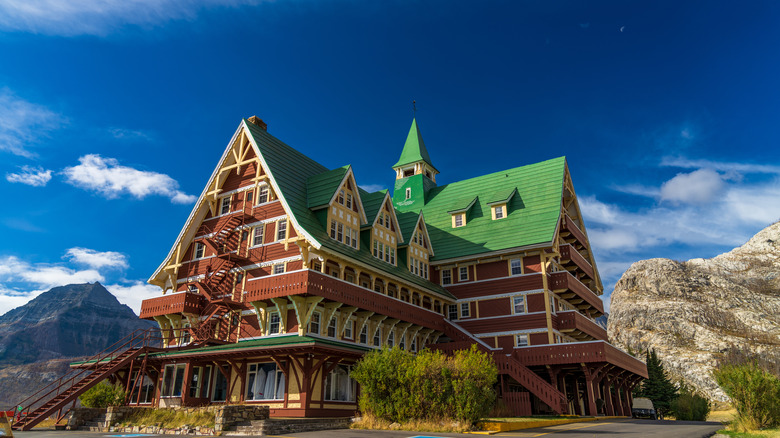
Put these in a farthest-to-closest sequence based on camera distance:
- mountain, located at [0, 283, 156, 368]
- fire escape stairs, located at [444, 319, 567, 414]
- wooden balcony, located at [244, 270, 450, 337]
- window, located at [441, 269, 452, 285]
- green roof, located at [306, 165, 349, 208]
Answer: mountain, located at [0, 283, 156, 368]
window, located at [441, 269, 452, 285]
green roof, located at [306, 165, 349, 208]
fire escape stairs, located at [444, 319, 567, 414]
wooden balcony, located at [244, 270, 450, 337]

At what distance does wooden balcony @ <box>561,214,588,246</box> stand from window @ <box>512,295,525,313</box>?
912cm

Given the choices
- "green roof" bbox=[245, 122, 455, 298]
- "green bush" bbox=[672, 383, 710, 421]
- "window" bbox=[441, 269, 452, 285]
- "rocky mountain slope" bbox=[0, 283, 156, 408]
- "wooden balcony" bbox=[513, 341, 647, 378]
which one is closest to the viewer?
"green roof" bbox=[245, 122, 455, 298]

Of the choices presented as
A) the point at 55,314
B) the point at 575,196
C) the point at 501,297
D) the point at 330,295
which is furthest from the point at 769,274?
the point at 55,314

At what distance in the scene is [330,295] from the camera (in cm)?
2867

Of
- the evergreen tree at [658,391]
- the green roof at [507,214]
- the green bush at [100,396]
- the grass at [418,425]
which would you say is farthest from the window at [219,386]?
the evergreen tree at [658,391]

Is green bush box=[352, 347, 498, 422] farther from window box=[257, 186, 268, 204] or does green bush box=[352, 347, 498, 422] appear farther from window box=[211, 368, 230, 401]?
window box=[257, 186, 268, 204]

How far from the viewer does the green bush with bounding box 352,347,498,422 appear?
72.1 feet

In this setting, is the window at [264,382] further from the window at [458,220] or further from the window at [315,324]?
the window at [458,220]

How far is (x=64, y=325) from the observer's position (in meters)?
161

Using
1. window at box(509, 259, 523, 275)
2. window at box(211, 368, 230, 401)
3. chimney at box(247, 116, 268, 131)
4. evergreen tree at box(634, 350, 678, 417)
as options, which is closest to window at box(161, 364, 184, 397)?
window at box(211, 368, 230, 401)

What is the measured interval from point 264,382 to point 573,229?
32.0 metres

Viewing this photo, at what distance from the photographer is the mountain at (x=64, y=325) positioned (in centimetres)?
14838

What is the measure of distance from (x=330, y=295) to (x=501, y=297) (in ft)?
60.1

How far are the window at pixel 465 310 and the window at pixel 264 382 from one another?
19216mm
